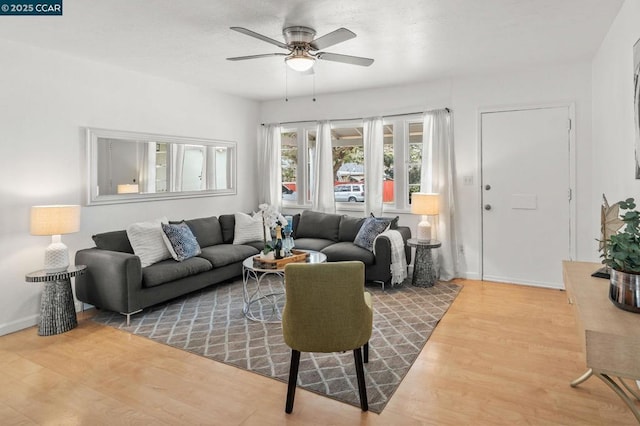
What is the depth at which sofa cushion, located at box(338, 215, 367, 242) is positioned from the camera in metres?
5.23

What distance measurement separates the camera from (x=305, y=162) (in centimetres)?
629

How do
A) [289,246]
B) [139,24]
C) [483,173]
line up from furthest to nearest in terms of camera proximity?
[483,173]
[289,246]
[139,24]

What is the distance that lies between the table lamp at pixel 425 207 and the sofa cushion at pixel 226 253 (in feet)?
7.07

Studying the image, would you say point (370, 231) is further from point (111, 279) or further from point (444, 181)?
point (111, 279)

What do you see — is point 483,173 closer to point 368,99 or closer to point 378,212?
point 378,212

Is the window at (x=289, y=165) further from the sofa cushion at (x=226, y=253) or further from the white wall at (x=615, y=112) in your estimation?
Answer: the white wall at (x=615, y=112)

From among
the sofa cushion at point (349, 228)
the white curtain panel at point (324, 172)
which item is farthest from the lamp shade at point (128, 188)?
the sofa cushion at point (349, 228)

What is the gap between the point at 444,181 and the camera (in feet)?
16.4

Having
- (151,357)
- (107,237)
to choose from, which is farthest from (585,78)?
(107,237)

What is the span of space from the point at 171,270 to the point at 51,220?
1147 mm

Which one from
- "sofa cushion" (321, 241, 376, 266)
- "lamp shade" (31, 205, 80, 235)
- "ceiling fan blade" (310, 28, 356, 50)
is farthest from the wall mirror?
"ceiling fan blade" (310, 28, 356, 50)

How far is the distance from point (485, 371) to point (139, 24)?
12.4ft

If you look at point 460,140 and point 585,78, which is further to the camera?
point 460,140

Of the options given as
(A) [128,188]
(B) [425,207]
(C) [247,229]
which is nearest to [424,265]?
(B) [425,207]
